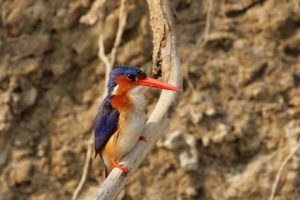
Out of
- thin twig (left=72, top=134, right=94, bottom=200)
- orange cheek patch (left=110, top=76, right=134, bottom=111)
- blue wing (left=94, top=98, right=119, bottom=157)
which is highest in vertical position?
orange cheek patch (left=110, top=76, right=134, bottom=111)

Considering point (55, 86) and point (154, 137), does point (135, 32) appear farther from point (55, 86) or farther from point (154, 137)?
point (154, 137)

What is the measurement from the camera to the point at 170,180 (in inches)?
167

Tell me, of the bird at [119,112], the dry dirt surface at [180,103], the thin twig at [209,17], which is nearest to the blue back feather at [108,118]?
the bird at [119,112]

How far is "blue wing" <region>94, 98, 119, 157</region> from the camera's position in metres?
3.11

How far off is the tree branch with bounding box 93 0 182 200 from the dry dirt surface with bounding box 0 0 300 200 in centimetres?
116

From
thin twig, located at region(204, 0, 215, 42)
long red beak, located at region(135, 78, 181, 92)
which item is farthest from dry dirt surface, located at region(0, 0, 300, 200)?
long red beak, located at region(135, 78, 181, 92)

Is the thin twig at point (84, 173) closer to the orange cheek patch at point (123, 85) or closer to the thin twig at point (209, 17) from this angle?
the thin twig at point (209, 17)

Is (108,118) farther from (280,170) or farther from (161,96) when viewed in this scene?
(280,170)

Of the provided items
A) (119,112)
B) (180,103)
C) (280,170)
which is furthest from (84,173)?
(119,112)

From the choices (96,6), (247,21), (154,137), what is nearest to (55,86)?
(96,6)

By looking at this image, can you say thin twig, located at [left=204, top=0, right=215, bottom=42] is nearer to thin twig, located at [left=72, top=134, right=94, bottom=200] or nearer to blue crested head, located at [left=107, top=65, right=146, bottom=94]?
thin twig, located at [left=72, top=134, right=94, bottom=200]

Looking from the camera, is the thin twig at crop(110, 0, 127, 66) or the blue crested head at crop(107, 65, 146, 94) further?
the thin twig at crop(110, 0, 127, 66)

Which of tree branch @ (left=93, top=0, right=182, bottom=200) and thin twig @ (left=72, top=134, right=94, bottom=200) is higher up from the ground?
tree branch @ (left=93, top=0, right=182, bottom=200)

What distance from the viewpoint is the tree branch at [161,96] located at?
2701 mm
